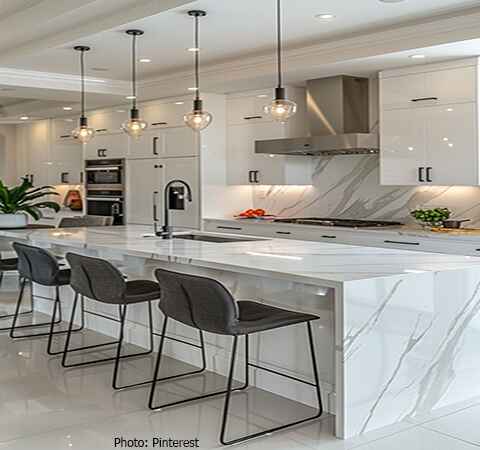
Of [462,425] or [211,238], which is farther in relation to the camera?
[211,238]

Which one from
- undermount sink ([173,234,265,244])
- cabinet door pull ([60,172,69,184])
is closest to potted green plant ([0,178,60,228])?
undermount sink ([173,234,265,244])

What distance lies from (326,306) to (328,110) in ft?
11.0

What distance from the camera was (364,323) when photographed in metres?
3.28

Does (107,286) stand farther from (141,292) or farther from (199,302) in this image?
(199,302)

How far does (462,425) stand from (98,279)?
2208mm

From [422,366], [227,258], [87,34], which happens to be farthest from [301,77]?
[422,366]

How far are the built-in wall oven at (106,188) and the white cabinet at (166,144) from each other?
356 millimetres

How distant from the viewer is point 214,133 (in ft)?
25.4

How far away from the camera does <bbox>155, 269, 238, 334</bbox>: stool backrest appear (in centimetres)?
324

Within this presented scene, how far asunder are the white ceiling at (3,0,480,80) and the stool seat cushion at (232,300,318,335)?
2205 millimetres

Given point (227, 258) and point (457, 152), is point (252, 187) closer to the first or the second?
point (457, 152)

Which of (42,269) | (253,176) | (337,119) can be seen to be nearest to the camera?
(42,269)

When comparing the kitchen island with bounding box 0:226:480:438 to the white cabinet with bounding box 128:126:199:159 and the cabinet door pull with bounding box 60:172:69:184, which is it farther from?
the cabinet door pull with bounding box 60:172:69:184

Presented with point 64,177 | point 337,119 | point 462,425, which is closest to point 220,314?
point 462,425
